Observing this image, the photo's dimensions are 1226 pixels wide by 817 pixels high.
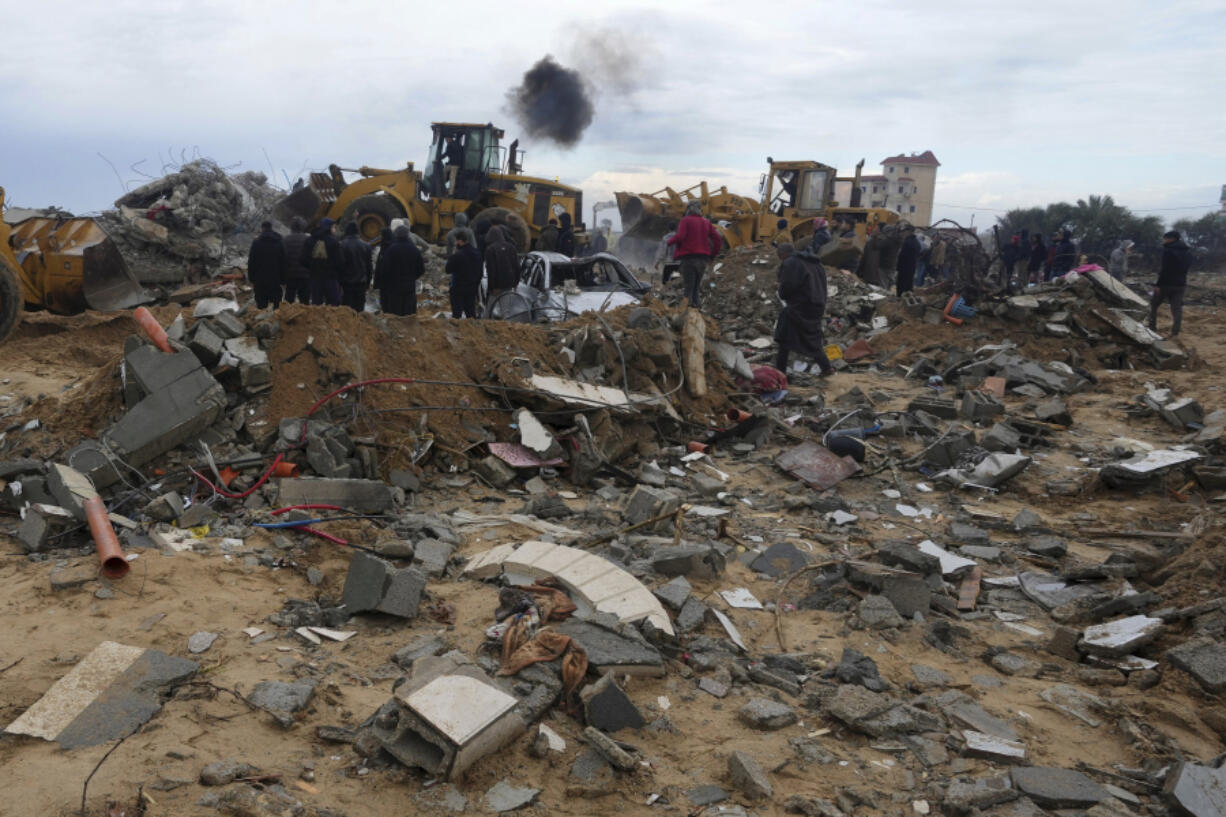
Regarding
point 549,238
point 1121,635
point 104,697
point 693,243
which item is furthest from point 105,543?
point 549,238

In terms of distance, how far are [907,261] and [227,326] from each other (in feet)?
42.5

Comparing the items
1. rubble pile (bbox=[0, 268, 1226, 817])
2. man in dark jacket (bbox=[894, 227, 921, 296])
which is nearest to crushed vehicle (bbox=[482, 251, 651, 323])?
rubble pile (bbox=[0, 268, 1226, 817])

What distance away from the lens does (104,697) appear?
3111 mm

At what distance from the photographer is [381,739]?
2893 millimetres

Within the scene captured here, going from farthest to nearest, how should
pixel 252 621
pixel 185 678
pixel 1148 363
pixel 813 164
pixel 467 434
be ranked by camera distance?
pixel 813 164 → pixel 1148 363 → pixel 467 434 → pixel 252 621 → pixel 185 678

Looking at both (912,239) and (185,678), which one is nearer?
(185,678)

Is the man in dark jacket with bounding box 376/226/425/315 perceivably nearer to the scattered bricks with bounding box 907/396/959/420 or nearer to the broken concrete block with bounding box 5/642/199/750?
the scattered bricks with bounding box 907/396/959/420

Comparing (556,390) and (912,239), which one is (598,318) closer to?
(556,390)

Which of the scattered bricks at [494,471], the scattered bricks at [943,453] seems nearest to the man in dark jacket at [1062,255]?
the scattered bricks at [943,453]

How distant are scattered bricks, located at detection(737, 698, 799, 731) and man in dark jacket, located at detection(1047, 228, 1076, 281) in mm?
18257

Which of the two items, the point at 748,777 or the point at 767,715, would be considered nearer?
the point at 748,777

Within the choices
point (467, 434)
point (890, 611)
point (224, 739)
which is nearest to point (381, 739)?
point (224, 739)

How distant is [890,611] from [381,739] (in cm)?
282

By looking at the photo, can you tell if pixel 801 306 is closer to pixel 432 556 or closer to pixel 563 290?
pixel 563 290
